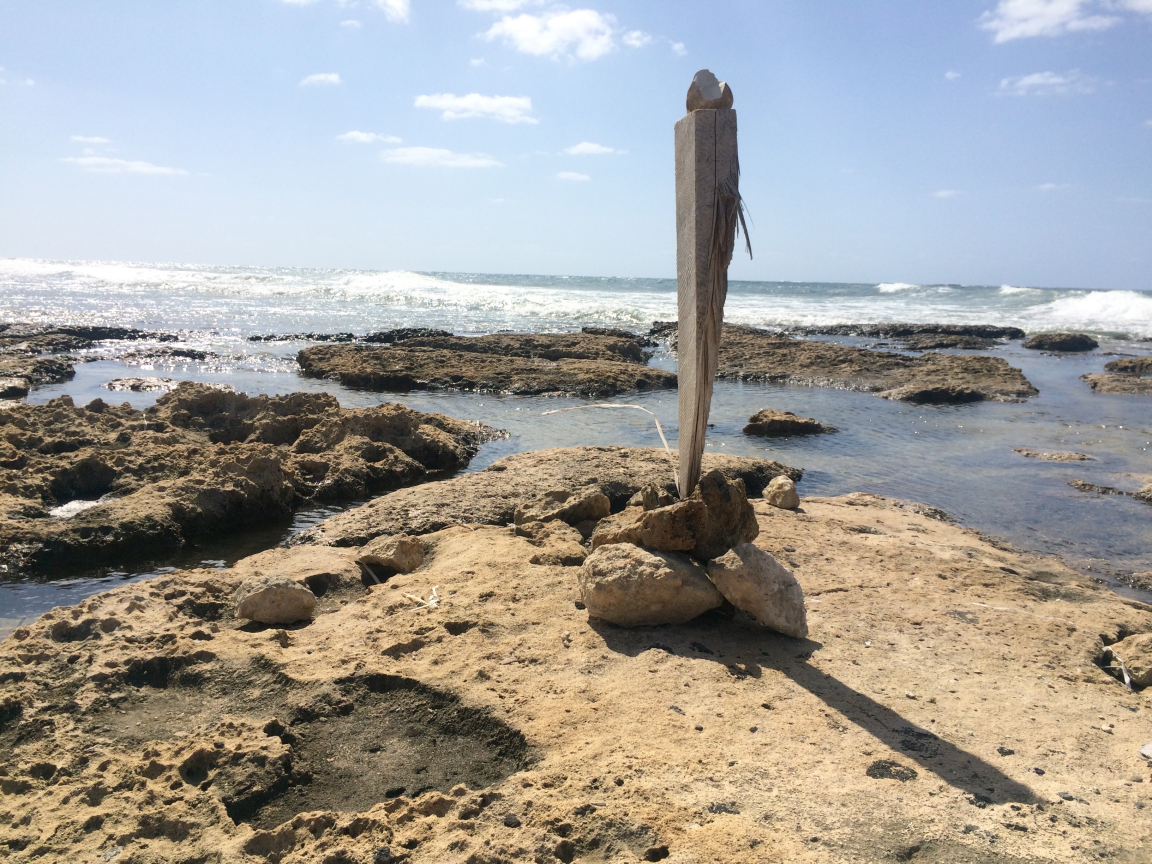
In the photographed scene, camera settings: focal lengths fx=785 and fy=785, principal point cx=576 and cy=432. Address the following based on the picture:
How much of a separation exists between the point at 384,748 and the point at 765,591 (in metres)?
1.87

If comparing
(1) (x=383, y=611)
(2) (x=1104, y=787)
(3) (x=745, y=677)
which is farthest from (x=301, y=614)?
(2) (x=1104, y=787)

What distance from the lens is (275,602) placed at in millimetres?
4074

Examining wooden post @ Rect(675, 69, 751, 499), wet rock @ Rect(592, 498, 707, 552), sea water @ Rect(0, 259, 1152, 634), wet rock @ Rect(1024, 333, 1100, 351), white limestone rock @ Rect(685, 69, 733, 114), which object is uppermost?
white limestone rock @ Rect(685, 69, 733, 114)

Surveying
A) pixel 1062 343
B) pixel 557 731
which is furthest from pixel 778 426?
pixel 1062 343

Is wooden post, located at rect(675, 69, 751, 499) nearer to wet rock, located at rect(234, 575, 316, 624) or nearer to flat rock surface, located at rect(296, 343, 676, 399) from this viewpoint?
wet rock, located at rect(234, 575, 316, 624)

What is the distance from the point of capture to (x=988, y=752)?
2.93 meters

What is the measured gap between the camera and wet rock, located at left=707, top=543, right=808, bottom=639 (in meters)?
3.78

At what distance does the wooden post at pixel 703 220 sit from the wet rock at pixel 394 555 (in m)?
2.07

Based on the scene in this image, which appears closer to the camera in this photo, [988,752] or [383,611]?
[988,752]

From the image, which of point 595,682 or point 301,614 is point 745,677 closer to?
point 595,682

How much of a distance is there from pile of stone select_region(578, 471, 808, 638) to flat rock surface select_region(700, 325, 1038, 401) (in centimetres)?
1169

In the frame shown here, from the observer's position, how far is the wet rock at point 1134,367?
17922 millimetres

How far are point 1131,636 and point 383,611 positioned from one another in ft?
12.6

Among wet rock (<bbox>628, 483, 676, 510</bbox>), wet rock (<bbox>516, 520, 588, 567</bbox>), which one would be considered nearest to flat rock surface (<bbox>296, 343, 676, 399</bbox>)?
wet rock (<bbox>516, 520, 588, 567</bbox>)
